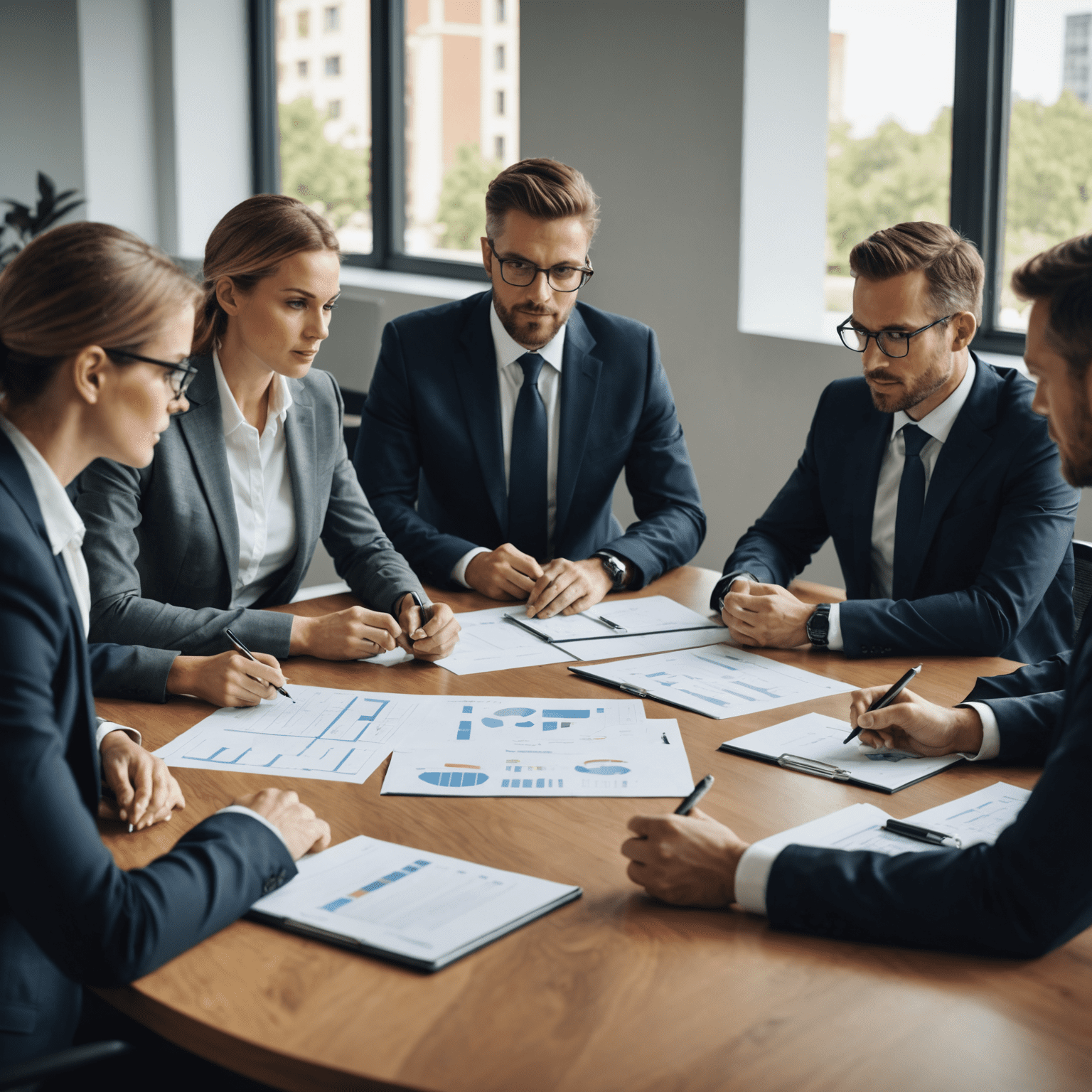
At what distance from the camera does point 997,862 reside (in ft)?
3.94

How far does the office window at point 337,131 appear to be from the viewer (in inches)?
250

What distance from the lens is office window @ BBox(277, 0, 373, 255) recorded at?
6.34 meters

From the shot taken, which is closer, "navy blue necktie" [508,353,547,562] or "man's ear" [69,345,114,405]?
"man's ear" [69,345,114,405]

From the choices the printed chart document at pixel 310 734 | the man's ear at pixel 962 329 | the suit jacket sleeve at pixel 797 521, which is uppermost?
the man's ear at pixel 962 329

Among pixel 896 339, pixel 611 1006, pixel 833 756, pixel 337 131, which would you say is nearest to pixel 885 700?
pixel 833 756

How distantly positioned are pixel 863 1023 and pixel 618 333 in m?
2.02

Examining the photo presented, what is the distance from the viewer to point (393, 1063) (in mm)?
1018

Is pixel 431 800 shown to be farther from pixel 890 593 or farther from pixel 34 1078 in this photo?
pixel 890 593

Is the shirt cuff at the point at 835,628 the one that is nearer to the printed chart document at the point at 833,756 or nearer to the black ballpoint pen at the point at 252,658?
the printed chart document at the point at 833,756

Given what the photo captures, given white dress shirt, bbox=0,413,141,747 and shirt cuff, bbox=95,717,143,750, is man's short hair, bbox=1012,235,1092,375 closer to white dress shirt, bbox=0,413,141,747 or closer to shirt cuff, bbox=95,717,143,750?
white dress shirt, bbox=0,413,141,747

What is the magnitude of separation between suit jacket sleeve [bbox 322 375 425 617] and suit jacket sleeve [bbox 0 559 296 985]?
125 centimetres

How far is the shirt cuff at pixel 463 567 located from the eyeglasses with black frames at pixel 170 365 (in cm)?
111

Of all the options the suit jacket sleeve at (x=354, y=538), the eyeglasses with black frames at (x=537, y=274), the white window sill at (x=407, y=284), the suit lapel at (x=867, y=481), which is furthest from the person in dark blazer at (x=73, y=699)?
the white window sill at (x=407, y=284)

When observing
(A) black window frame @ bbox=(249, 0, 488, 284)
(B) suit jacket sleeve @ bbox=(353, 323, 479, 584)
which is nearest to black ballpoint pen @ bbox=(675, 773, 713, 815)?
(B) suit jacket sleeve @ bbox=(353, 323, 479, 584)
